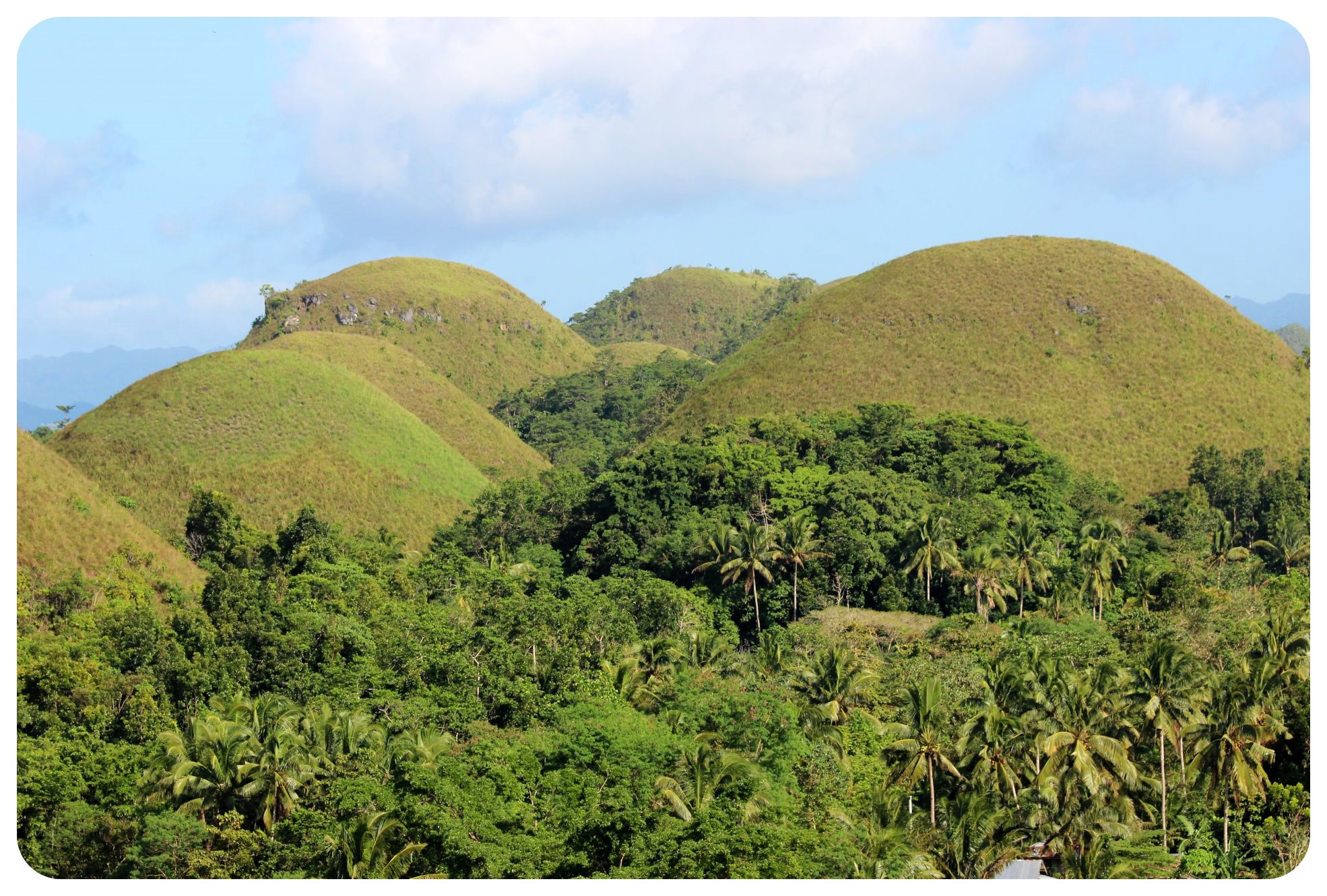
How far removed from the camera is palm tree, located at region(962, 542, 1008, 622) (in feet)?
188

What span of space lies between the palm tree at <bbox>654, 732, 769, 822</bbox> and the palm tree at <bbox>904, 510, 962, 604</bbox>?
1155 inches

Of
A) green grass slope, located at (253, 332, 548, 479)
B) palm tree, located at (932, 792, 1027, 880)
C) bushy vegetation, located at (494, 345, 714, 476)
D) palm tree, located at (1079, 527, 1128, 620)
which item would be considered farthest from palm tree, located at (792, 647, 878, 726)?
bushy vegetation, located at (494, 345, 714, 476)

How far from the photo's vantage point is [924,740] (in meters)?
33.2

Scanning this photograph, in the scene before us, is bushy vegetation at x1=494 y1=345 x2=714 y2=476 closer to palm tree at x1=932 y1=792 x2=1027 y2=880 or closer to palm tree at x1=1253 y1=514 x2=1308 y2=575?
palm tree at x1=1253 y1=514 x2=1308 y2=575

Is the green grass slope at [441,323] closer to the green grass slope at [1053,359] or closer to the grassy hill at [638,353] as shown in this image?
the grassy hill at [638,353]

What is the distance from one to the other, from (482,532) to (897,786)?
2000 inches

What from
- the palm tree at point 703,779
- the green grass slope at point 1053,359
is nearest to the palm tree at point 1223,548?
the green grass slope at point 1053,359

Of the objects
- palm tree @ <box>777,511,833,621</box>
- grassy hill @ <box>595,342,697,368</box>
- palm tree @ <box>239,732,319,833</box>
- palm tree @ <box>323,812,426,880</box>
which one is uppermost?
grassy hill @ <box>595,342,697,368</box>

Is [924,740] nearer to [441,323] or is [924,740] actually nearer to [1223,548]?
[1223,548]

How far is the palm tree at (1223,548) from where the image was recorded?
6812 centimetres

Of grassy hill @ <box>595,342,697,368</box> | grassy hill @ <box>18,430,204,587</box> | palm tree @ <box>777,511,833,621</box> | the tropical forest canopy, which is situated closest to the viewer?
the tropical forest canopy

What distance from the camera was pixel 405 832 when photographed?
1143 inches

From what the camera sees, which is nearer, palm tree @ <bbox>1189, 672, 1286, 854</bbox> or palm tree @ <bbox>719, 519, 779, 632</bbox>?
palm tree @ <bbox>1189, 672, 1286, 854</bbox>

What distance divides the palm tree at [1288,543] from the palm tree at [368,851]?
5406cm
